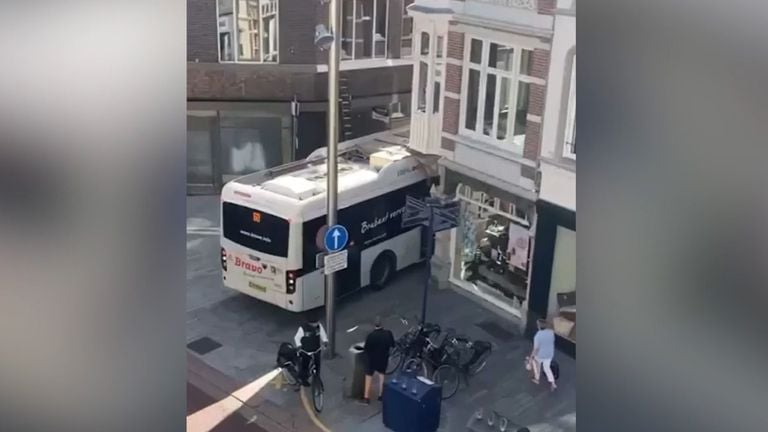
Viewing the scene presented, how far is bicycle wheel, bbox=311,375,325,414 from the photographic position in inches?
211

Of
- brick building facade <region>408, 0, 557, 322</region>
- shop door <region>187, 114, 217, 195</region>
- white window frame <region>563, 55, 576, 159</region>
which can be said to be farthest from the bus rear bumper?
white window frame <region>563, 55, 576, 159</region>

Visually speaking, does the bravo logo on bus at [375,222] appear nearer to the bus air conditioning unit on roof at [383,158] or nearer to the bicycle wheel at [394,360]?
the bus air conditioning unit on roof at [383,158]

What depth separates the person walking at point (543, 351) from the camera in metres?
4.80

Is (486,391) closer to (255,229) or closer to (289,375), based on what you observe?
(289,375)

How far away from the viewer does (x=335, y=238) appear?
5.48m

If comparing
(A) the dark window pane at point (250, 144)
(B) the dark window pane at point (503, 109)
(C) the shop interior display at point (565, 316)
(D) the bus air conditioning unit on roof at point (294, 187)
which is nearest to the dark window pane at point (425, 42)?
(B) the dark window pane at point (503, 109)

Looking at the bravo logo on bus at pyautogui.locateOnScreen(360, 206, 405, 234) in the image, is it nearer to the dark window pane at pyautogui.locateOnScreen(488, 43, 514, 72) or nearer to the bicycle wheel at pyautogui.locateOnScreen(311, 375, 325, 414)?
the bicycle wheel at pyautogui.locateOnScreen(311, 375, 325, 414)

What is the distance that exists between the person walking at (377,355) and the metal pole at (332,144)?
415 mm

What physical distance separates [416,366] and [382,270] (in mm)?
772
